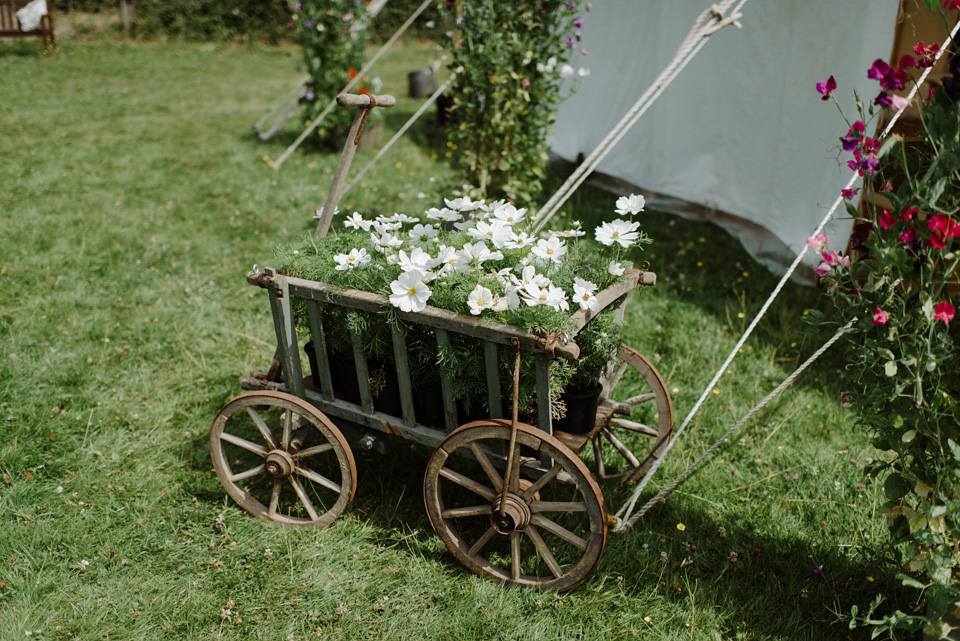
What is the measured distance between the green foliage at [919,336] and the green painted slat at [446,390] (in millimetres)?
1092

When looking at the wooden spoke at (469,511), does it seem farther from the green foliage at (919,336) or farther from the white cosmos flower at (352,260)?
the green foliage at (919,336)

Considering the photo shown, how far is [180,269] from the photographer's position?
190 inches

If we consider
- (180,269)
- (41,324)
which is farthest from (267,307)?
(41,324)

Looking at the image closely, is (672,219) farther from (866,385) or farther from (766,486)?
(866,385)

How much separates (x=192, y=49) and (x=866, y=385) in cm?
1376

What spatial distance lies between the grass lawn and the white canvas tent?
1.23 ft

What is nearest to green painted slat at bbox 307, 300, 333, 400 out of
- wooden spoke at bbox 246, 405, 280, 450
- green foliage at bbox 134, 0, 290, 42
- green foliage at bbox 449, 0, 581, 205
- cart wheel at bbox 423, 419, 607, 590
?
wooden spoke at bbox 246, 405, 280, 450

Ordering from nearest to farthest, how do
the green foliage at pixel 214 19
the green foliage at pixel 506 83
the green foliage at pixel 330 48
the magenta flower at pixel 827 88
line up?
the magenta flower at pixel 827 88 < the green foliage at pixel 506 83 < the green foliage at pixel 330 48 < the green foliage at pixel 214 19

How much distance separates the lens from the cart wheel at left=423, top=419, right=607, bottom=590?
2.21 meters

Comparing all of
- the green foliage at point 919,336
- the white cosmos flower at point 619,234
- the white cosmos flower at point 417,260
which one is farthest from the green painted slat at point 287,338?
the green foliage at point 919,336

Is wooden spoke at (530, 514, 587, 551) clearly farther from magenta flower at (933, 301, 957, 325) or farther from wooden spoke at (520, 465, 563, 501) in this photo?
magenta flower at (933, 301, 957, 325)

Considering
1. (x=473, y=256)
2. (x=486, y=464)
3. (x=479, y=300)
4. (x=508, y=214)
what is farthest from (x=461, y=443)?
(x=508, y=214)

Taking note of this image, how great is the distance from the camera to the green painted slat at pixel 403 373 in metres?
2.32

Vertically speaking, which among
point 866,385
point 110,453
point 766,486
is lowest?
point 766,486
